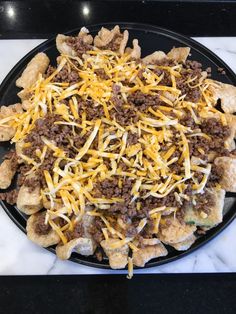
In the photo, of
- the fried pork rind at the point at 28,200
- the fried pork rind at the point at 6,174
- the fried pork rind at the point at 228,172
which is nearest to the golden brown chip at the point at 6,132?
the fried pork rind at the point at 6,174

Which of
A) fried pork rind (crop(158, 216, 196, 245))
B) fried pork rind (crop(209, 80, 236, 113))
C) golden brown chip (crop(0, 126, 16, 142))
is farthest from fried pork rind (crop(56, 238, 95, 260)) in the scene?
fried pork rind (crop(209, 80, 236, 113))

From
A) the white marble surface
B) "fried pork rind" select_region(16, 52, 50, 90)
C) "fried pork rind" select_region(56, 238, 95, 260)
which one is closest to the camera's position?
"fried pork rind" select_region(56, 238, 95, 260)

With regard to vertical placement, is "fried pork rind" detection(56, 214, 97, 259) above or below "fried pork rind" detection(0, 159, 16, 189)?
below

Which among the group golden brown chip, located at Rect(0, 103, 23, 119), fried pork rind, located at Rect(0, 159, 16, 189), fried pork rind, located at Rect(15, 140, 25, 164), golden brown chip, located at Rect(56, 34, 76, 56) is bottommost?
fried pork rind, located at Rect(0, 159, 16, 189)

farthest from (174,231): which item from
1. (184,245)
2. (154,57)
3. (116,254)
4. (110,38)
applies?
(110,38)

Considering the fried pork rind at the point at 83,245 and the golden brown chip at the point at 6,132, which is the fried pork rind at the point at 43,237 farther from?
the golden brown chip at the point at 6,132

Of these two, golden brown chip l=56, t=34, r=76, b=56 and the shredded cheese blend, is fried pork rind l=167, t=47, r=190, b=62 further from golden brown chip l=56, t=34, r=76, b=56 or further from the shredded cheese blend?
golden brown chip l=56, t=34, r=76, b=56
